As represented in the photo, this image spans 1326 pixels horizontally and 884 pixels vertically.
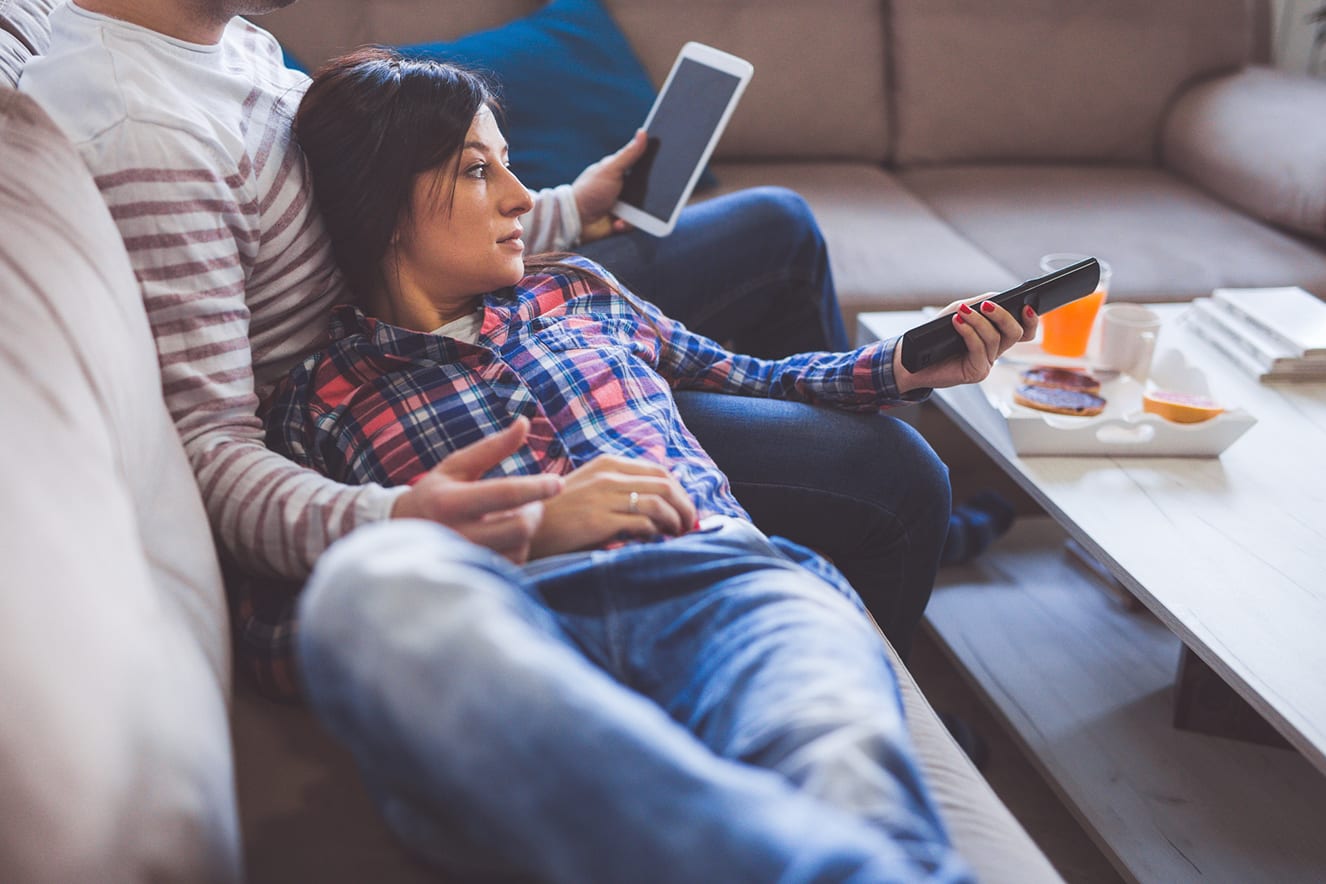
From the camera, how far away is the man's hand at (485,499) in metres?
0.88

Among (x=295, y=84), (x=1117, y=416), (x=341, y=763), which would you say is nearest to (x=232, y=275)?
(x=295, y=84)

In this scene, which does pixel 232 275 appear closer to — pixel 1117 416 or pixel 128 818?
pixel 128 818

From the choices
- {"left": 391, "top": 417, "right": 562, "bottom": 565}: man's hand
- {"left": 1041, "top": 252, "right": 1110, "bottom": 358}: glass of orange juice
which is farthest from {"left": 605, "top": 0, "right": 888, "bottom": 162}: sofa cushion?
{"left": 391, "top": 417, "right": 562, "bottom": 565}: man's hand

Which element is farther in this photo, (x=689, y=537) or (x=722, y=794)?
(x=689, y=537)

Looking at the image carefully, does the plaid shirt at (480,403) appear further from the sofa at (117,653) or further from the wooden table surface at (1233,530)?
the wooden table surface at (1233,530)

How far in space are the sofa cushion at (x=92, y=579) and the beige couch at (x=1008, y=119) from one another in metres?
→ 1.44

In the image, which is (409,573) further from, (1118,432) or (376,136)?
(1118,432)

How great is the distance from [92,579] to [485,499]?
287mm

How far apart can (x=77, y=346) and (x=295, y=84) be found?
57 cm

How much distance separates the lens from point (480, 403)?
3.59 feet

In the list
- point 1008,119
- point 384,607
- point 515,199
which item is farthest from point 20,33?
point 1008,119

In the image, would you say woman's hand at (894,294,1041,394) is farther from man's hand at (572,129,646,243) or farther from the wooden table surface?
man's hand at (572,129,646,243)

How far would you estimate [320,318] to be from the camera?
1.23m

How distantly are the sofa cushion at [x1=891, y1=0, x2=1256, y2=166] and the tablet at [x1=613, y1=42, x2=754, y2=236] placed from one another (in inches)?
39.6
